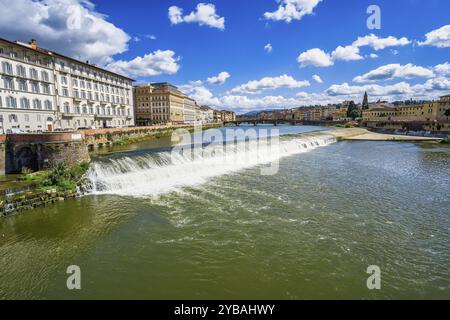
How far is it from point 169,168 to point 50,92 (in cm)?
3097

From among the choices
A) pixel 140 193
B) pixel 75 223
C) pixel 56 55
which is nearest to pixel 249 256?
pixel 75 223

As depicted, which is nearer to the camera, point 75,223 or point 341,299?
point 341,299

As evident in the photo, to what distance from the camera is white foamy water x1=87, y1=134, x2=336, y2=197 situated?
16562mm

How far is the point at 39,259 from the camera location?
28.6 ft

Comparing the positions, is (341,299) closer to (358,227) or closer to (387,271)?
(387,271)

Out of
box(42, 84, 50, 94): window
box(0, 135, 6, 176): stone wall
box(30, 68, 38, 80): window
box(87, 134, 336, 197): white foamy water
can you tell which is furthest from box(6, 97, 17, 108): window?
box(87, 134, 336, 197): white foamy water

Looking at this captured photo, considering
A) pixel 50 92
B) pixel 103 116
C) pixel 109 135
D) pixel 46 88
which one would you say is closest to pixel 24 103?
pixel 46 88

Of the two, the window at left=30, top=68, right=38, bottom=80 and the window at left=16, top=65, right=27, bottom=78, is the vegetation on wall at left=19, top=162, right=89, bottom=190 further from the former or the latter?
the window at left=30, top=68, right=38, bottom=80

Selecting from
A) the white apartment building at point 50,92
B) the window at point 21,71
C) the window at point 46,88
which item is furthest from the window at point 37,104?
the window at point 21,71

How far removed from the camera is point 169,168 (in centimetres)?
2052

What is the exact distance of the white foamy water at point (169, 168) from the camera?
652 inches

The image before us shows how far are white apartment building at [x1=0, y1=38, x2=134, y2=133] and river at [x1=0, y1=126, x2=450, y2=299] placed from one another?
79.3 ft
